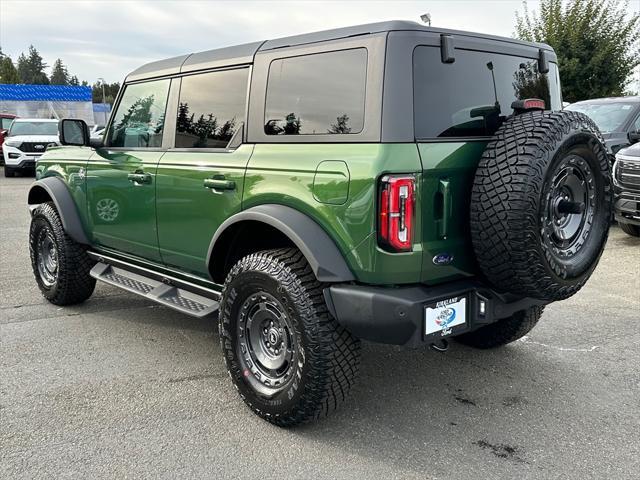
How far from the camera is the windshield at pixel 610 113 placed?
29.7 ft

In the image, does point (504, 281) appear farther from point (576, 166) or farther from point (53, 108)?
point (53, 108)

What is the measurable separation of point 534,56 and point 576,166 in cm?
84

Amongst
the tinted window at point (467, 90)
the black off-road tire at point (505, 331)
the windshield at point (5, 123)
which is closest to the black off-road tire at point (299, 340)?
the tinted window at point (467, 90)

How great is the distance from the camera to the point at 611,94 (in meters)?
17.7

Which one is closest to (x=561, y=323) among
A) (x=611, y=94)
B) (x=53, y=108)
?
(x=611, y=94)

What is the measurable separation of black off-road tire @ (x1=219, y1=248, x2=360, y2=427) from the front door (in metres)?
1.21

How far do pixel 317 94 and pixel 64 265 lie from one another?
2.95 m

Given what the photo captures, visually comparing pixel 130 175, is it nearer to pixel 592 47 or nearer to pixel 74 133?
pixel 74 133

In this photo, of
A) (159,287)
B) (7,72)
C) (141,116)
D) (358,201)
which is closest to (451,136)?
(358,201)

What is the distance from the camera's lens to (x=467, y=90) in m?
3.05

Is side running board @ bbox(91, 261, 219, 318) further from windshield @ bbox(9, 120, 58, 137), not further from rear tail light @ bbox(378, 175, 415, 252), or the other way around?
windshield @ bbox(9, 120, 58, 137)

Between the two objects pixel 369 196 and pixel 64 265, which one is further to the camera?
pixel 64 265

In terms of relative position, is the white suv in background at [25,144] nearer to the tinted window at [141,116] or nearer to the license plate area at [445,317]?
the tinted window at [141,116]

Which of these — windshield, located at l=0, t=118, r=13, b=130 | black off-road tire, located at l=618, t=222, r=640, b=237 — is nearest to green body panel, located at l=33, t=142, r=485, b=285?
black off-road tire, located at l=618, t=222, r=640, b=237
